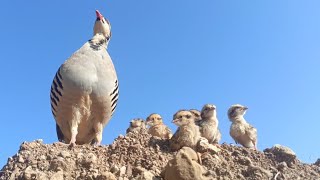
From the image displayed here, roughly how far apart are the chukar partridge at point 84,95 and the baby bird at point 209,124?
5.67ft

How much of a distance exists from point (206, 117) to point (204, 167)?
3.02m

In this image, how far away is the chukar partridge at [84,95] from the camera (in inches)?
366

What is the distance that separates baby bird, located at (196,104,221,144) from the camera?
30.1 ft

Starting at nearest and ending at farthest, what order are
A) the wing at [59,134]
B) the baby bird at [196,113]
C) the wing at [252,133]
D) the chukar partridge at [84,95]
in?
the chukar partridge at [84,95] → the wing at [59,134] → the wing at [252,133] → the baby bird at [196,113]

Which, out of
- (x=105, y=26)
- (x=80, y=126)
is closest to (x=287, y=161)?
(x=80, y=126)

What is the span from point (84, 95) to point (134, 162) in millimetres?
2503

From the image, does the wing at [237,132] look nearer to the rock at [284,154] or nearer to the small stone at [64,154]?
the rock at [284,154]

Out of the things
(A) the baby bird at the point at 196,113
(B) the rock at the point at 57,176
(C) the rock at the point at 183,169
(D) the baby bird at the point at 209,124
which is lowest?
(C) the rock at the point at 183,169

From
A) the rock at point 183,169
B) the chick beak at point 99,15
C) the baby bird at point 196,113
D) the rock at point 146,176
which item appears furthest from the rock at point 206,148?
the chick beak at point 99,15

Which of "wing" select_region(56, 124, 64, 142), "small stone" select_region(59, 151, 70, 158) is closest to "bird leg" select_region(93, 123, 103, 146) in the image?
"wing" select_region(56, 124, 64, 142)

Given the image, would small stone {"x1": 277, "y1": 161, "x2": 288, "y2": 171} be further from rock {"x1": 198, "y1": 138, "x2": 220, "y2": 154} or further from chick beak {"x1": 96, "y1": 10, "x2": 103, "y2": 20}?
chick beak {"x1": 96, "y1": 10, "x2": 103, "y2": 20}

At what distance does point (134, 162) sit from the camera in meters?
7.16

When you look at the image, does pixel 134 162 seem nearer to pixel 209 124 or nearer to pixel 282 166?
pixel 282 166

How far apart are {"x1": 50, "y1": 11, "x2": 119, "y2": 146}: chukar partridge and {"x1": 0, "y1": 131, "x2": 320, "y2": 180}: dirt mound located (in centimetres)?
157
